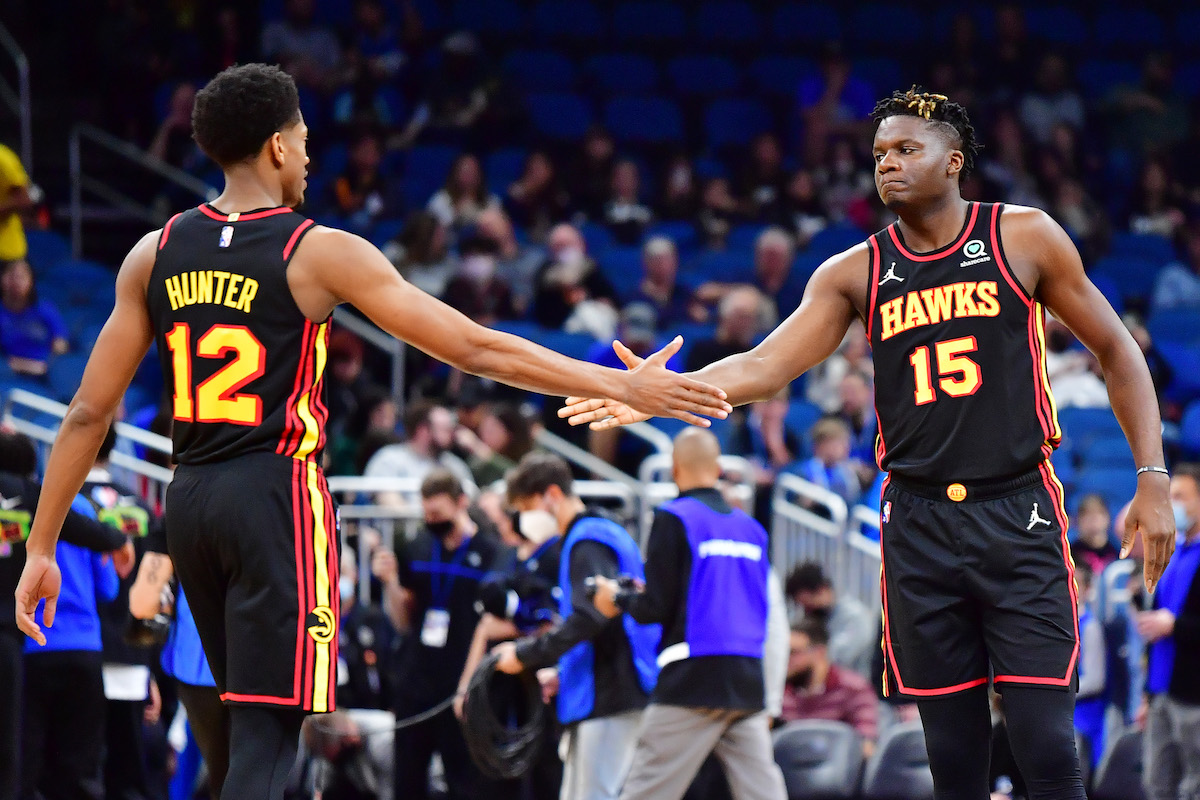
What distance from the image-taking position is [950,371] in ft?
14.6

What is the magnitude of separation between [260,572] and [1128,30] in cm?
1482

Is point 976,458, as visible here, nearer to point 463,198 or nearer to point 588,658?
point 588,658

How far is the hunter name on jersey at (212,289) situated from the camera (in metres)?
4.14

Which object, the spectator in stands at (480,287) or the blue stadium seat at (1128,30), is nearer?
the spectator in stands at (480,287)

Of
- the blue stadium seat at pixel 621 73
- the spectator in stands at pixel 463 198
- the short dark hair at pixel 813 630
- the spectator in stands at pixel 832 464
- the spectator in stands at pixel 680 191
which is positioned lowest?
the short dark hair at pixel 813 630

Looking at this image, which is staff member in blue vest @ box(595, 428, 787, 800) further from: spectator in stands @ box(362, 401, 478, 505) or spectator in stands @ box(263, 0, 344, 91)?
spectator in stands @ box(263, 0, 344, 91)

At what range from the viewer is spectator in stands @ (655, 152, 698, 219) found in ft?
46.9

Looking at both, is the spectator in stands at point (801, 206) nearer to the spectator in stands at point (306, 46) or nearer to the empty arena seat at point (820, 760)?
the spectator in stands at point (306, 46)

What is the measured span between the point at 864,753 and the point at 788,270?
5065 mm

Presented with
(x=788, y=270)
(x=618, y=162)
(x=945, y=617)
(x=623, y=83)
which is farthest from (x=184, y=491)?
(x=623, y=83)

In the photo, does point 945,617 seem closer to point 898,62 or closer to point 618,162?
point 618,162

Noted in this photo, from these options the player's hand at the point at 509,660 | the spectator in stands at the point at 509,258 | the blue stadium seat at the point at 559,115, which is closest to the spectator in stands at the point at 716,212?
the blue stadium seat at the point at 559,115

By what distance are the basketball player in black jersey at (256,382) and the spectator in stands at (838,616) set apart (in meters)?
5.68

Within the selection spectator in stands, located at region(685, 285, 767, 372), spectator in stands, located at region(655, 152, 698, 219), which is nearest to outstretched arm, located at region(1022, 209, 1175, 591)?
spectator in stands, located at region(685, 285, 767, 372)
